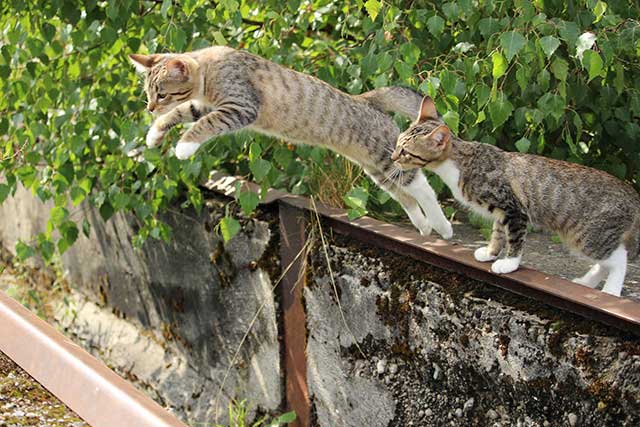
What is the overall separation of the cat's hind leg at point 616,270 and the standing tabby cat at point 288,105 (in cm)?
99

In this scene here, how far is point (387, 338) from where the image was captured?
14.1 ft

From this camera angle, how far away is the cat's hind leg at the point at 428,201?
14.6 ft

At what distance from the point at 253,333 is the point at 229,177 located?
950 millimetres

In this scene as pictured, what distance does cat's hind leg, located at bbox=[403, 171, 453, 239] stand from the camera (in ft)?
14.6

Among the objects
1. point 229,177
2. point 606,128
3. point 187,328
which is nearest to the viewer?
point 606,128

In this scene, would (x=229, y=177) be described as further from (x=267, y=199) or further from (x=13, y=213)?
(x=13, y=213)

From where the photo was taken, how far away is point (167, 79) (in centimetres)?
433

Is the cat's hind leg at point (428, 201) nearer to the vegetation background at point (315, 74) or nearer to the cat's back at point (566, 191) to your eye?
the vegetation background at point (315, 74)

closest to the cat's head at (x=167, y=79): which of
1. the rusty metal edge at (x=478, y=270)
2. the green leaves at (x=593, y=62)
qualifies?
the rusty metal edge at (x=478, y=270)

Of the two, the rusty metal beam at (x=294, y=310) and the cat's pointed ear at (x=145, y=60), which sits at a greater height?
the cat's pointed ear at (x=145, y=60)

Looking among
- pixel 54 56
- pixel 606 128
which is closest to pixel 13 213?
pixel 54 56

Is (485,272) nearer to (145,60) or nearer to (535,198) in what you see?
(535,198)

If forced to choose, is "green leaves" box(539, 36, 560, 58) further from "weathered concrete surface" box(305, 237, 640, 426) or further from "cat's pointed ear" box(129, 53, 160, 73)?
"cat's pointed ear" box(129, 53, 160, 73)

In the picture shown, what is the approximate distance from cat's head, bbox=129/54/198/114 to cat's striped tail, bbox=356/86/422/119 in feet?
2.91
